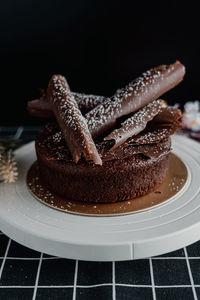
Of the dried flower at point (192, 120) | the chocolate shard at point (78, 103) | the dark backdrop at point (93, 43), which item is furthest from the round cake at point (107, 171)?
the dark backdrop at point (93, 43)

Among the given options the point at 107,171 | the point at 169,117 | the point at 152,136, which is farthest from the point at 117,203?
the point at 169,117

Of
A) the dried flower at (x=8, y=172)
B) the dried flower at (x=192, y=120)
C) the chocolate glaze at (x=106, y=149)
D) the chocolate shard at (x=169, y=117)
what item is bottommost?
the dried flower at (x=192, y=120)

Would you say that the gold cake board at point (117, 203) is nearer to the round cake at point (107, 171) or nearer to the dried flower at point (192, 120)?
the round cake at point (107, 171)

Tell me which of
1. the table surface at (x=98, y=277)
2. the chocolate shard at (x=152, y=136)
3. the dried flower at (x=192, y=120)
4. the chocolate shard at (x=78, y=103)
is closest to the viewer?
the table surface at (x=98, y=277)

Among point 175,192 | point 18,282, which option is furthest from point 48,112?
point 18,282

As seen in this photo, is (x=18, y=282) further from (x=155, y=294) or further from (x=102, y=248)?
(x=155, y=294)

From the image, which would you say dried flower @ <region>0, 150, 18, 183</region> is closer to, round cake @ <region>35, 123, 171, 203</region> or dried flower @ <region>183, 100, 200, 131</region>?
round cake @ <region>35, 123, 171, 203</region>

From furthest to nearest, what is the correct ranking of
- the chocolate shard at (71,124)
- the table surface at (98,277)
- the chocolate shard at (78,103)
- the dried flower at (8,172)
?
the chocolate shard at (78,103)
the dried flower at (8,172)
the chocolate shard at (71,124)
the table surface at (98,277)

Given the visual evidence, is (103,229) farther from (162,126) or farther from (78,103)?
(78,103)
